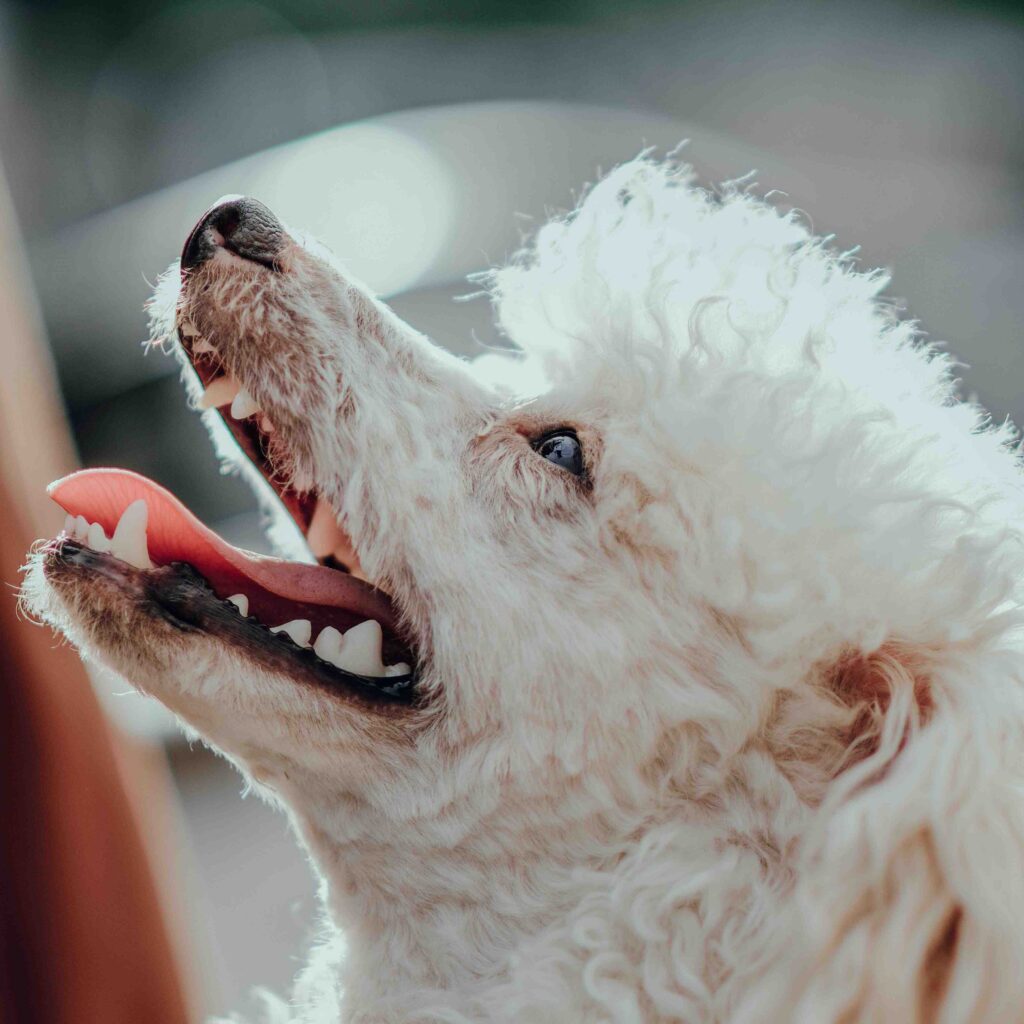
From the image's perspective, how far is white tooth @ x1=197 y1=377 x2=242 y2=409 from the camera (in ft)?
3.44

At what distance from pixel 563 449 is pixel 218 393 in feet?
1.19

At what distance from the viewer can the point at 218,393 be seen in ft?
3.46

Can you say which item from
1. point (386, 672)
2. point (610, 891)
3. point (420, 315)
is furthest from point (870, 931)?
point (420, 315)

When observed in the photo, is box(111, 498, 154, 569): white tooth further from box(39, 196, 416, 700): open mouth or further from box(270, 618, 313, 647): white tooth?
box(270, 618, 313, 647): white tooth

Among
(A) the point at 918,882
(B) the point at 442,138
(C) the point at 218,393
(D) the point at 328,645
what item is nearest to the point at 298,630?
(D) the point at 328,645

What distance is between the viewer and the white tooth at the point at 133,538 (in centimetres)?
97

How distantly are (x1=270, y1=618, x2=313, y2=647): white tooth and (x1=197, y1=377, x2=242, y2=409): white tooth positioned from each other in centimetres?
25

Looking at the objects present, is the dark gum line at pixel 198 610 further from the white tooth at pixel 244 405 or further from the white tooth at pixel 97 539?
the white tooth at pixel 244 405

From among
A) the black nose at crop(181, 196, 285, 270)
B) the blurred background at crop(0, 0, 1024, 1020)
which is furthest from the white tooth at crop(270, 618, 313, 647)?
the blurred background at crop(0, 0, 1024, 1020)

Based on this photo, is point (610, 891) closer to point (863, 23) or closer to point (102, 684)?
Result: point (102, 684)

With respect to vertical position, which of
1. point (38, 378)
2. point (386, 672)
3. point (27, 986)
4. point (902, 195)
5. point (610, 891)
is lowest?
point (610, 891)

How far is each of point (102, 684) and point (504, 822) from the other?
527mm

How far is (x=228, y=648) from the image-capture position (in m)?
0.92

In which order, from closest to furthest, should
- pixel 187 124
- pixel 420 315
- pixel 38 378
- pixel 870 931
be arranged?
pixel 870 931 → pixel 38 378 → pixel 420 315 → pixel 187 124
